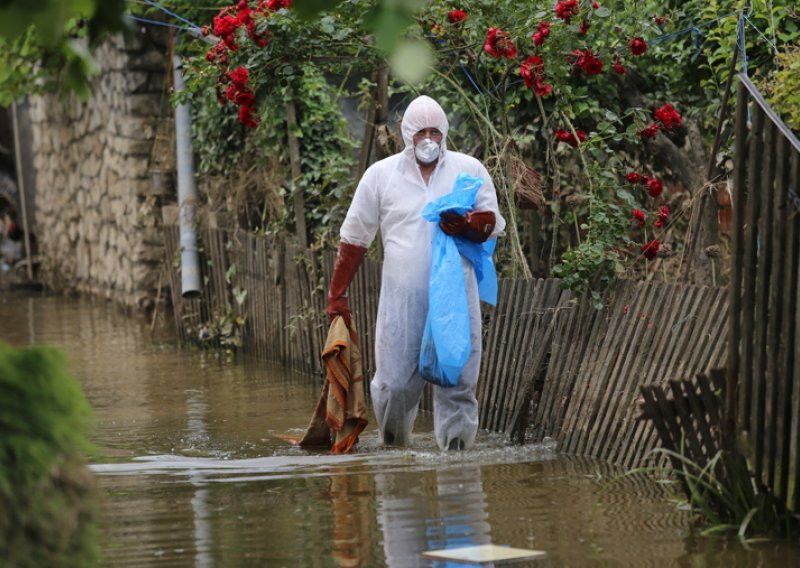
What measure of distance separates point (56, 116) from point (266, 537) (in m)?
13.9

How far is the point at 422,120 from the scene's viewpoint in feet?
24.6

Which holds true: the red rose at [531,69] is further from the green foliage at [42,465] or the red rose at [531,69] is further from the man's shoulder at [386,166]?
the green foliage at [42,465]

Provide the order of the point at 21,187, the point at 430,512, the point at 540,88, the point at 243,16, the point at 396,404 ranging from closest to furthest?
the point at 430,512 → the point at 396,404 → the point at 540,88 → the point at 243,16 → the point at 21,187

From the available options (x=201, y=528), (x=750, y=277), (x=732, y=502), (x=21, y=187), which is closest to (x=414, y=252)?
(x=201, y=528)

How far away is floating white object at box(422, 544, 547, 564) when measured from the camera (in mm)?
4992

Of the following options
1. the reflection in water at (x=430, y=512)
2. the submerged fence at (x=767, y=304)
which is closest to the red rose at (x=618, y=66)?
the reflection in water at (x=430, y=512)

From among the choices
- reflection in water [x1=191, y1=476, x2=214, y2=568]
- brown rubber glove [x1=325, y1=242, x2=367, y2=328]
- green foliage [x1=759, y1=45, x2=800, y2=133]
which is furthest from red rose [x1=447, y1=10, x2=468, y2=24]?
reflection in water [x1=191, y1=476, x2=214, y2=568]

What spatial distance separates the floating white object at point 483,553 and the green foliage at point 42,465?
165cm

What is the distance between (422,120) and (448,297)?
929 millimetres

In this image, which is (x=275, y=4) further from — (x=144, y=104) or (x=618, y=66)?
(x=144, y=104)

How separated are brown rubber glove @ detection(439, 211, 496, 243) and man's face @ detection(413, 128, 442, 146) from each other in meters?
0.43

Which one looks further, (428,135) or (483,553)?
(428,135)

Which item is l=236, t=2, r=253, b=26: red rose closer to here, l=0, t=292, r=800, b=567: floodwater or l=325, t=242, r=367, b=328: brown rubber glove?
l=325, t=242, r=367, b=328: brown rubber glove

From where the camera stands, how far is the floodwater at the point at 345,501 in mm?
5152
